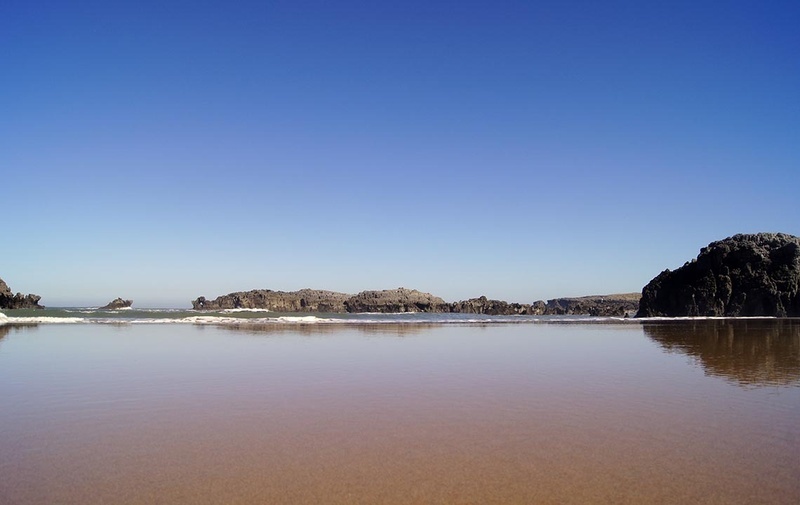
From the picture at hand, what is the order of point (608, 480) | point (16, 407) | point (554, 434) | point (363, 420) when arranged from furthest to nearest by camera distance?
point (16, 407)
point (363, 420)
point (554, 434)
point (608, 480)

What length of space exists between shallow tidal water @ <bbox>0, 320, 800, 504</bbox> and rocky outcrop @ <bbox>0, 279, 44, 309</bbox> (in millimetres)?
41344

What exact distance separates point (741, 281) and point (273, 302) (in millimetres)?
58607

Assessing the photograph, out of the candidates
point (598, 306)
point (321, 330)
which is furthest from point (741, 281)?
point (598, 306)

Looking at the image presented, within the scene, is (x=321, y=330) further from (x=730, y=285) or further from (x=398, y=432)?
(x=730, y=285)

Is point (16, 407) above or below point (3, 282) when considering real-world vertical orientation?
below

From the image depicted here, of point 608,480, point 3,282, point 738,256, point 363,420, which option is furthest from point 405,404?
point 738,256

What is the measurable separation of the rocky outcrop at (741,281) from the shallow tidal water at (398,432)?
44.7 meters

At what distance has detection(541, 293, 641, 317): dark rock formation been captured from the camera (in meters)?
74.4

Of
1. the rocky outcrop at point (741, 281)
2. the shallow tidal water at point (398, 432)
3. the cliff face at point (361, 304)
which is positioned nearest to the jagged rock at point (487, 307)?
the cliff face at point (361, 304)

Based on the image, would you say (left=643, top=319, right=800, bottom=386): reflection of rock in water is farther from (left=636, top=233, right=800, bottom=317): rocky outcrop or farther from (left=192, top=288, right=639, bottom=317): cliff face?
(left=192, top=288, right=639, bottom=317): cliff face

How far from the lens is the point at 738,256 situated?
165 feet

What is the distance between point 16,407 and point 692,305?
55.8m

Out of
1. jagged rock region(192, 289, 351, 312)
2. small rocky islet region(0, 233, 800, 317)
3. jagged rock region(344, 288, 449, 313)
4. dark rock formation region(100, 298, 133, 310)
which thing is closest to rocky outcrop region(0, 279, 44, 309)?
small rocky islet region(0, 233, 800, 317)

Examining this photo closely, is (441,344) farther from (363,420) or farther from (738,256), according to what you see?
(738,256)
